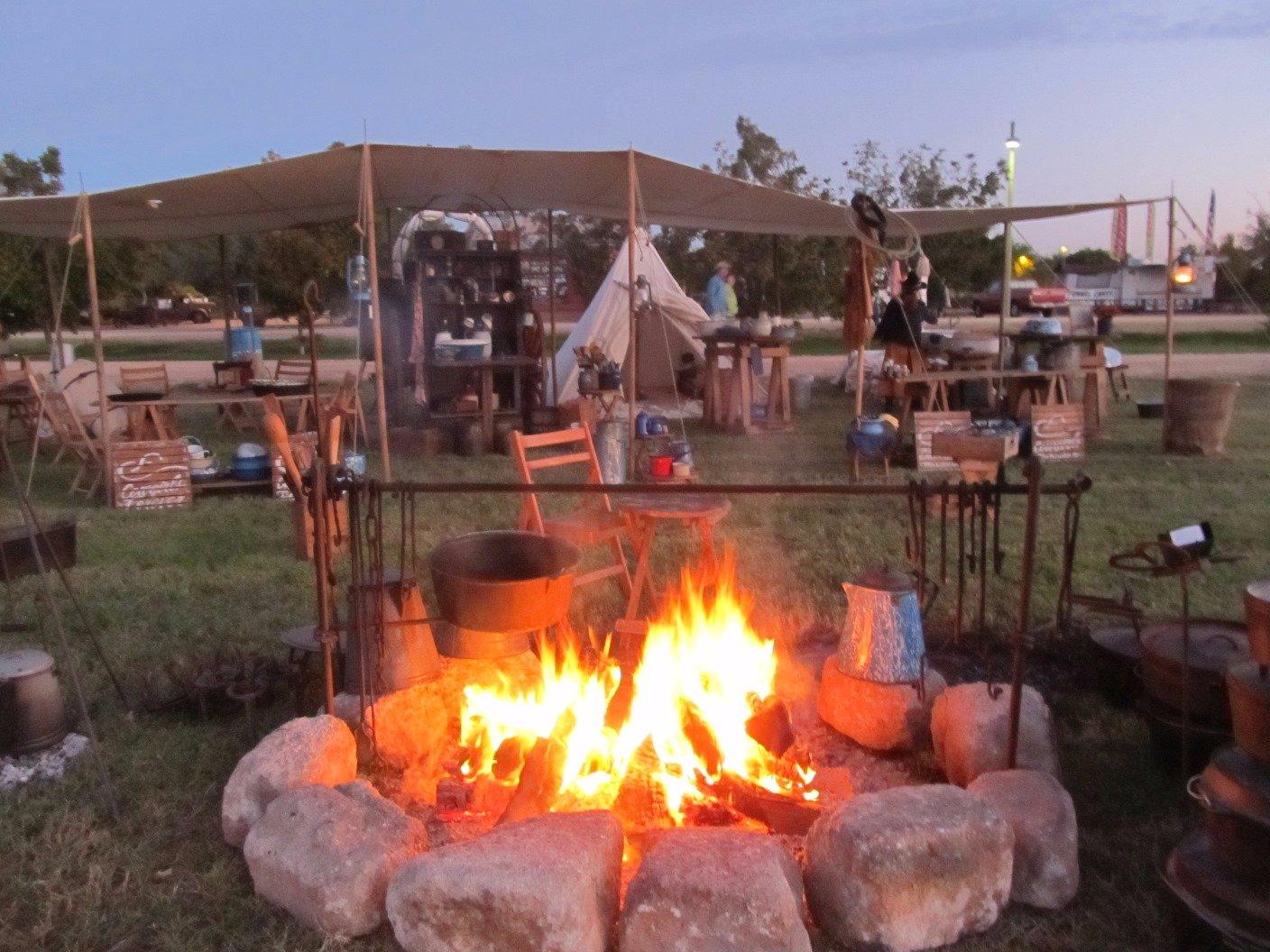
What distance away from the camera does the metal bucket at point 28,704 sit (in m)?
3.48

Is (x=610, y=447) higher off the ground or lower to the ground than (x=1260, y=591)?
lower

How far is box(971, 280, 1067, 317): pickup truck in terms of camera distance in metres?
25.8

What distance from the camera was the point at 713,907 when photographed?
7.68 feet

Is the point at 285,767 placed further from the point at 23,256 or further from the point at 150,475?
the point at 23,256

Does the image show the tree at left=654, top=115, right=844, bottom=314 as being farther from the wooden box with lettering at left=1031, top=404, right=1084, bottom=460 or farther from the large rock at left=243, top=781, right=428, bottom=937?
the large rock at left=243, top=781, right=428, bottom=937

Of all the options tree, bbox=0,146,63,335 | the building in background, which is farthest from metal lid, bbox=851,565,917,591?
the building in background

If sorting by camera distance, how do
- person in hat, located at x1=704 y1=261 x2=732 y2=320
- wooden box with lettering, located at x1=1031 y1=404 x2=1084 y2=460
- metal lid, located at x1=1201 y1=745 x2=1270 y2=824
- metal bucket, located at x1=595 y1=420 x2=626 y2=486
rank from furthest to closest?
person in hat, located at x1=704 y1=261 x2=732 y2=320, wooden box with lettering, located at x1=1031 y1=404 x2=1084 y2=460, metal bucket, located at x1=595 y1=420 x2=626 y2=486, metal lid, located at x1=1201 y1=745 x2=1270 y2=824

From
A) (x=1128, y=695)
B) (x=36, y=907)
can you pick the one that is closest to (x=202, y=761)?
(x=36, y=907)

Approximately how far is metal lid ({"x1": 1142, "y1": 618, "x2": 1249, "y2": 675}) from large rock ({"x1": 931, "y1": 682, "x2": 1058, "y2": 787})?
40cm

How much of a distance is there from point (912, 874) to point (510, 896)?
0.94 meters

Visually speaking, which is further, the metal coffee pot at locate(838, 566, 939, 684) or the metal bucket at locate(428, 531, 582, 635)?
the metal coffee pot at locate(838, 566, 939, 684)

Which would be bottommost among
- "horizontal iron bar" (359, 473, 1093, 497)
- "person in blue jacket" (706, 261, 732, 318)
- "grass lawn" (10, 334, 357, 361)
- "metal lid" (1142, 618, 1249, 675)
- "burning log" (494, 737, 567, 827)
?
"burning log" (494, 737, 567, 827)

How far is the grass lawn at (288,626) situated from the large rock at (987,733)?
220 millimetres

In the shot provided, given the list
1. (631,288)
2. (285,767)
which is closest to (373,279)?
(631,288)
